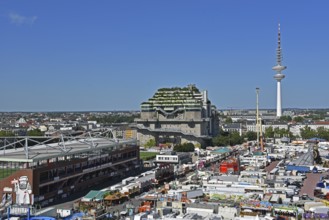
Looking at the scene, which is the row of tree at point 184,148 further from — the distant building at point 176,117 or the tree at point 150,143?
the tree at point 150,143

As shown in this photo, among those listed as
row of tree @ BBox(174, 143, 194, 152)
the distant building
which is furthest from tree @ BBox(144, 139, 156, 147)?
row of tree @ BBox(174, 143, 194, 152)

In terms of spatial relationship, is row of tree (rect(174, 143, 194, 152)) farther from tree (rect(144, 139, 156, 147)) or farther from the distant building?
tree (rect(144, 139, 156, 147))

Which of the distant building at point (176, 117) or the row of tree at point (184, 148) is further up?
the distant building at point (176, 117)

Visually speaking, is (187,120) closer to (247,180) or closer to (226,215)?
(247,180)

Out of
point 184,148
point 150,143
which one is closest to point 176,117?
point 150,143

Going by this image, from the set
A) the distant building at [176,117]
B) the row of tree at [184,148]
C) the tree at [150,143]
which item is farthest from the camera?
the distant building at [176,117]

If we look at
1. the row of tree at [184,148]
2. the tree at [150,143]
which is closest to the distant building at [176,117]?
the tree at [150,143]

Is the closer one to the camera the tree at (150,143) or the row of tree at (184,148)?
the row of tree at (184,148)

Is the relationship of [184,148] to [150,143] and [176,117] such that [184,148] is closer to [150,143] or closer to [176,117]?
[150,143]

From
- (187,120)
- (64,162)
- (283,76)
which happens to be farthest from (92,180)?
(283,76)

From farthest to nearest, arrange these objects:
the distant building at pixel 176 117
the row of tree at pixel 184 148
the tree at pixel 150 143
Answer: the distant building at pixel 176 117
the tree at pixel 150 143
the row of tree at pixel 184 148
